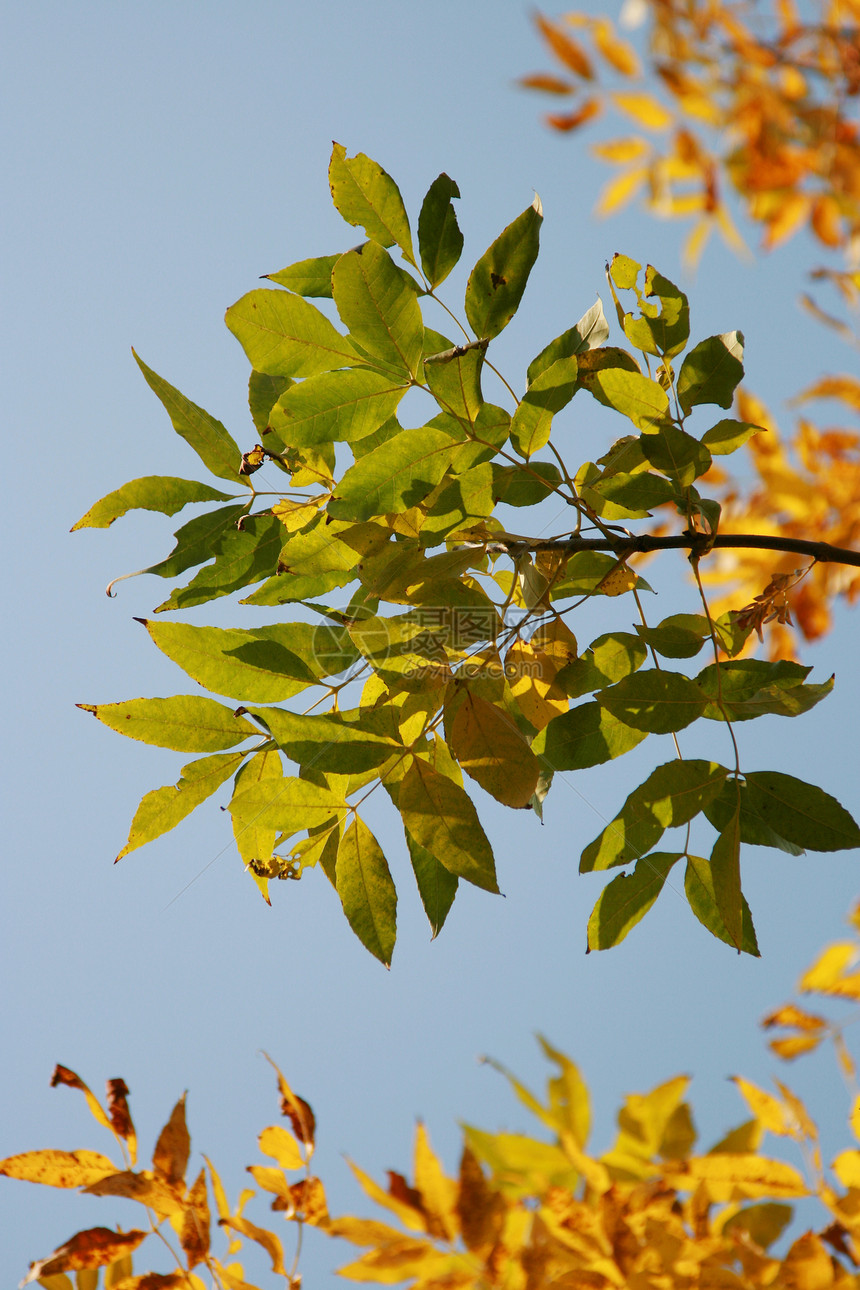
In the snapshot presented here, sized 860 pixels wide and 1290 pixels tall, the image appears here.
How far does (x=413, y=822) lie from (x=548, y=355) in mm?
495

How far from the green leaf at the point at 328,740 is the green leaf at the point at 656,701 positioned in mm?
210

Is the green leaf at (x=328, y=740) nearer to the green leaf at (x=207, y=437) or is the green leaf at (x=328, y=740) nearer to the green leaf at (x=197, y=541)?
the green leaf at (x=197, y=541)

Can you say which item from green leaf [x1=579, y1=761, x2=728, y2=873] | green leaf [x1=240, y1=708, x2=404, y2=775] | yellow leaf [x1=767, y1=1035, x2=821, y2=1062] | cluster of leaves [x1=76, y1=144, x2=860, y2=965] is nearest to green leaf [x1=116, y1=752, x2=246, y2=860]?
cluster of leaves [x1=76, y1=144, x2=860, y2=965]

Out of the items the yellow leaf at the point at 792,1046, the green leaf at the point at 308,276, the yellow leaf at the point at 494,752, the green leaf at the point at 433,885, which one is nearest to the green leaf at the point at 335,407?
the green leaf at the point at 308,276

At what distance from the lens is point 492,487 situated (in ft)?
2.72

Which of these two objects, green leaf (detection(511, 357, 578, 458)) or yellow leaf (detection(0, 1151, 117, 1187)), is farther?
green leaf (detection(511, 357, 578, 458))

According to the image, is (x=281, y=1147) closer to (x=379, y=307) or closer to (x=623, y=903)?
(x=623, y=903)

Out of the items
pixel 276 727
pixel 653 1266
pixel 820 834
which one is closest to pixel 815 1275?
pixel 653 1266

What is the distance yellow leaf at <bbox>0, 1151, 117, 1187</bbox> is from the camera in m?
0.55

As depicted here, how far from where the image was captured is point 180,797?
896 mm

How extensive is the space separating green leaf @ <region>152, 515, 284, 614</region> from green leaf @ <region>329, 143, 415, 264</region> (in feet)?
1.00

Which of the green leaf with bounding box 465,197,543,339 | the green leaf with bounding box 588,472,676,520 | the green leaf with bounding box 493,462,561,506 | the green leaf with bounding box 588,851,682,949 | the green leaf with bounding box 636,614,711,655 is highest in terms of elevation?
the green leaf with bounding box 465,197,543,339

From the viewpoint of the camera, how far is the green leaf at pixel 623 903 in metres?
0.83

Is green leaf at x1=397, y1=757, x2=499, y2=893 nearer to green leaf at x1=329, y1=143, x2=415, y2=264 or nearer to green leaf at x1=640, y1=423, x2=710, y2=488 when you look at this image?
green leaf at x1=640, y1=423, x2=710, y2=488
